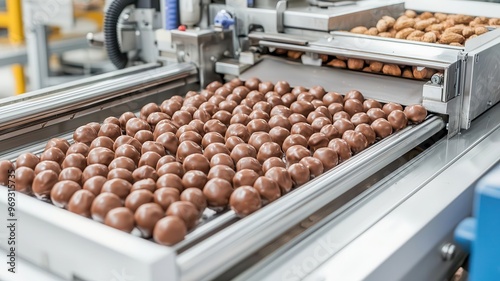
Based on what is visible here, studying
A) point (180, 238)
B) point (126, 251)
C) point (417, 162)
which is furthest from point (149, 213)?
point (417, 162)

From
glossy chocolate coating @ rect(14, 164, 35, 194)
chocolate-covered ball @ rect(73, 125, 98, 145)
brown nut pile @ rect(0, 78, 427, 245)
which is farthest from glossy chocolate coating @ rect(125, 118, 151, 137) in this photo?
glossy chocolate coating @ rect(14, 164, 35, 194)

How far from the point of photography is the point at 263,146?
191 cm

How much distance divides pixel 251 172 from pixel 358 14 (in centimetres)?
138

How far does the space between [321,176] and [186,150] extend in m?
0.44

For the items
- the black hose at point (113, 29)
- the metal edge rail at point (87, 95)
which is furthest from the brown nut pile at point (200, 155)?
the black hose at point (113, 29)

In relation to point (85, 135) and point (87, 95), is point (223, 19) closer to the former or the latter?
point (87, 95)

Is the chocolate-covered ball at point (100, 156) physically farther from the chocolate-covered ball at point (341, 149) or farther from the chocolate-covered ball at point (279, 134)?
the chocolate-covered ball at point (341, 149)

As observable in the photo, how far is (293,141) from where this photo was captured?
1977 millimetres

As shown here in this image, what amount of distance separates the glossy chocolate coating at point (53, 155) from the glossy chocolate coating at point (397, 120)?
Answer: 109cm

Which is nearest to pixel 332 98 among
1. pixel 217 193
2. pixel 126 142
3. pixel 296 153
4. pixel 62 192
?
pixel 296 153

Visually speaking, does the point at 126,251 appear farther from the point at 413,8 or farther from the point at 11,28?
the point at 11,28

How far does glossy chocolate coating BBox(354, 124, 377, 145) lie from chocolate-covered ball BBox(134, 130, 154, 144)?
69 cm

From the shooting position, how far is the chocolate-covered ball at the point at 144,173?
5.65 feet

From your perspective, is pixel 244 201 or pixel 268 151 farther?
pixel 268 151
